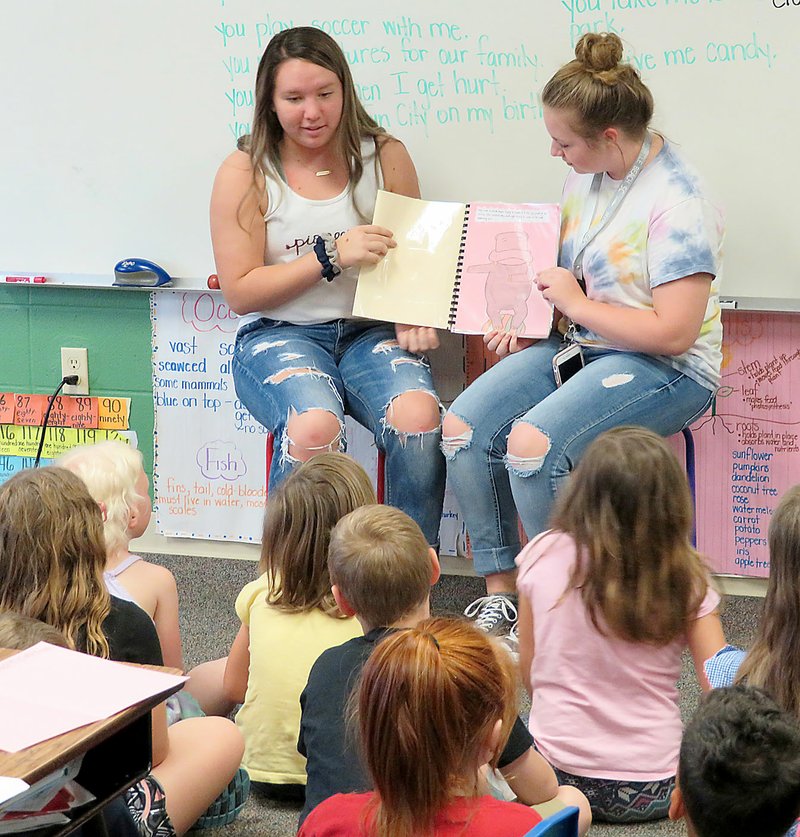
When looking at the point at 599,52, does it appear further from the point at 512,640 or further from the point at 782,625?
the point at 782,625

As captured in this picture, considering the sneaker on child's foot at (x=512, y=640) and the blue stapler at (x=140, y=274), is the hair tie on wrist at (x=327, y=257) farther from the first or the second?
the sneaker on child's foot at (x=512, y=640)

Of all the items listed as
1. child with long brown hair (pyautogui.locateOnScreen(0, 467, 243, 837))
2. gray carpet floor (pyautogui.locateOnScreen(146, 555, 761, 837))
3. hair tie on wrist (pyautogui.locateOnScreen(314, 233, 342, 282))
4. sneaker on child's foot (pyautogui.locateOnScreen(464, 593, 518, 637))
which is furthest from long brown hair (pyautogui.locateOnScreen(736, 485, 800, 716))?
hair tie on wrist (pyautogui.locateOnScreen(314, 233, 342, 282))

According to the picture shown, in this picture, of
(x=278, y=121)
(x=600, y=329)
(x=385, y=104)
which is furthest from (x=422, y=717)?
(x=385, y=104)

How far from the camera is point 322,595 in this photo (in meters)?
2.00

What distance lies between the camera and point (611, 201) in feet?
8.99

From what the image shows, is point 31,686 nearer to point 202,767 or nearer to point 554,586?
point 202,767

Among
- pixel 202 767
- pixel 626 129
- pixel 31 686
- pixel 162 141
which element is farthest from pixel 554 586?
pixel 162 141

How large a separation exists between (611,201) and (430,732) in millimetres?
1770

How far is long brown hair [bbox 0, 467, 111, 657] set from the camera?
1.67 m

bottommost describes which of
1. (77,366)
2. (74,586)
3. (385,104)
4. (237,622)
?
(237,622)

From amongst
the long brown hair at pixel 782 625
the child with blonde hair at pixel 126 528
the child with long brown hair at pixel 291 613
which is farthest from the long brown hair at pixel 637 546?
the child with blonde hair at pixel 126 528

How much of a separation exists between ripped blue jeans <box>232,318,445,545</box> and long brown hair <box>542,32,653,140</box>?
72 cm

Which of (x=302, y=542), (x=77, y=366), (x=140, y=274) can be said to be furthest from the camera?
(x=77, y=366)

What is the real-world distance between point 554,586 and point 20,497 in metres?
0.86
